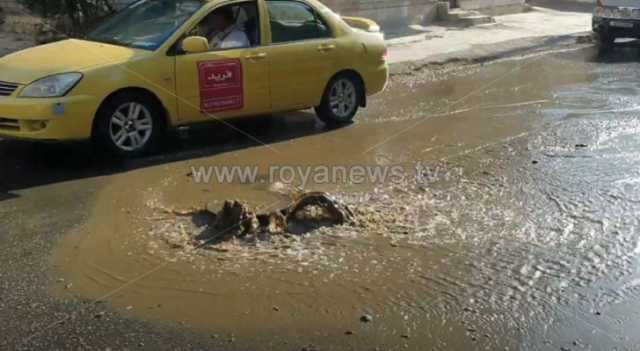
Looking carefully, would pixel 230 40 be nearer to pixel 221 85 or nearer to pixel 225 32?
pixel 225 32

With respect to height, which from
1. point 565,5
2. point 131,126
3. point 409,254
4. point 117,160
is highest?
point 565,5

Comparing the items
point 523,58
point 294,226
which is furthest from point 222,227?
point 523,58

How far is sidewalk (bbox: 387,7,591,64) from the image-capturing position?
15.8 m

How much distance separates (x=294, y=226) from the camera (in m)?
6.00

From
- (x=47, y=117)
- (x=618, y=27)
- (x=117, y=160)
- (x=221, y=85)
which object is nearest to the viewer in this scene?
(x=47, y=117)

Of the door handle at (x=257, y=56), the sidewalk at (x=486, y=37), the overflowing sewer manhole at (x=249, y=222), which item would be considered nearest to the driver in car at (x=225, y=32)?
the door handle at (x=257, y=56)

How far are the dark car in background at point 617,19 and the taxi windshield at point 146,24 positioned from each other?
12.0m

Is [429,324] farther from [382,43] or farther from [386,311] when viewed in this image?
[382,43]

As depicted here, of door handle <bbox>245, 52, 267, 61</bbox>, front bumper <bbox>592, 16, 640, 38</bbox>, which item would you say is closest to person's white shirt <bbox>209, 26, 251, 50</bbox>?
door handle <bbox>245, 52, 267, 61</bbox>

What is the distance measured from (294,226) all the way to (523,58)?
11.4 meters

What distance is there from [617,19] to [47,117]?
45.5 ft

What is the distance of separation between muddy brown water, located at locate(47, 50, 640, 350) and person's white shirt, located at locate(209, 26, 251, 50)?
1.05 meters

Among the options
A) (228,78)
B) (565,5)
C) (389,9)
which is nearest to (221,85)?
(228,78)

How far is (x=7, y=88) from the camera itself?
24.8 ft
